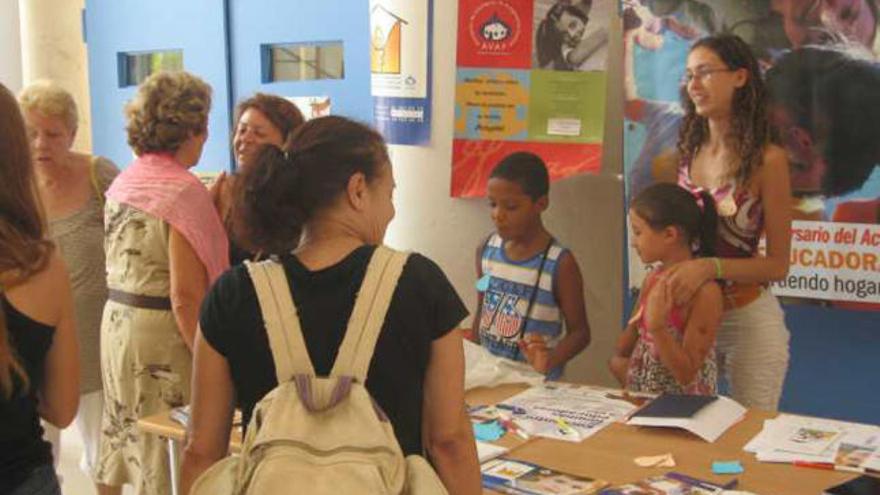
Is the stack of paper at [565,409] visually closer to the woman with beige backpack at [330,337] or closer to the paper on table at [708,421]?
the paper on table at [708,421]

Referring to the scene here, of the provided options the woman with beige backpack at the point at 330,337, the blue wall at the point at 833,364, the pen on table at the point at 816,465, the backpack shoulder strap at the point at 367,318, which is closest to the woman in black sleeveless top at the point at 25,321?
the woman with beige backpack at the point at 330,337

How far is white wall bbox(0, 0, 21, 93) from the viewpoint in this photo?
233 inches

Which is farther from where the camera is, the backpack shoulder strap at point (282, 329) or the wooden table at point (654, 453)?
the wooden table at point (654, 453)

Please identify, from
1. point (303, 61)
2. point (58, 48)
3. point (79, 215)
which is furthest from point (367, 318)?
point (58, 48)

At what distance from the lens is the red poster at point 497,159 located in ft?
11.3

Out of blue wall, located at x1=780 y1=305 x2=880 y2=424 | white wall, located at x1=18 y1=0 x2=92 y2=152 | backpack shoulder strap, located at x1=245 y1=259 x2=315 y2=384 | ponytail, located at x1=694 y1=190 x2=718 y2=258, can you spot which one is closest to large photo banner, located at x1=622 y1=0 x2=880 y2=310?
blue wall, located at x1=780 y1=305 x2=880 y2=424

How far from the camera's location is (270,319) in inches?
57.4

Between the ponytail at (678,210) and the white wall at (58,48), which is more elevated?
the white wall at (58,48)

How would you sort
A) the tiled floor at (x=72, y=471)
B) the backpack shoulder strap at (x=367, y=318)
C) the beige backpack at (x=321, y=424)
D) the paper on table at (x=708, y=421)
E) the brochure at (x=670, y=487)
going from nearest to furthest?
the beige backpack at (x=321, y=424)
the backpack shoulder strap at (x=367, y=318)
the brochure at (x=670, y=487)
the paper on table at (x=708, y=421)
the tiled floor at (x=72, y=471)

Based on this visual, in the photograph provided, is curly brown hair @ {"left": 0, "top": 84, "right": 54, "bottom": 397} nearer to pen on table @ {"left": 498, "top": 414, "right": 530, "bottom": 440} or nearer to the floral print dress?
the floral print dress

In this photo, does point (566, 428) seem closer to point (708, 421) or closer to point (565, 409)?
point (565, 409)

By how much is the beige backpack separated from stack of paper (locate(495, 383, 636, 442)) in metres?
0.79

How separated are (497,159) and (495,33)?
1.50ft

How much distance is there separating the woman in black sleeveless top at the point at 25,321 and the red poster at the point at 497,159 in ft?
6.70
